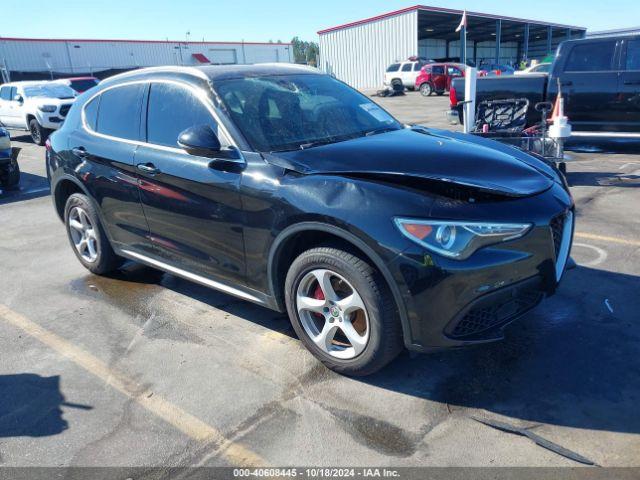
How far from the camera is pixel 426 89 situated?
28938mm

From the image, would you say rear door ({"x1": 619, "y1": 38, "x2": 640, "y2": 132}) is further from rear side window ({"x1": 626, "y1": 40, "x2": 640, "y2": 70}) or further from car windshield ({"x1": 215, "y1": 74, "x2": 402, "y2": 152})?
car windshield ({"x1": 215, "y1": 74, "x2": 402, "y2": 152})

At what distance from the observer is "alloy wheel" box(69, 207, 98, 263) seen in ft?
16.3

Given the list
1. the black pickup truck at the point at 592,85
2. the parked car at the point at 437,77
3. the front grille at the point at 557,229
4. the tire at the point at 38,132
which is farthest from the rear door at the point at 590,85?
the parked car at the point at 437,77

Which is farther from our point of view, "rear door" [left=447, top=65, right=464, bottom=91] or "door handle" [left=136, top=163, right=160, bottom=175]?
"rear door" [left=447, top=65, right=464, bottom=91]

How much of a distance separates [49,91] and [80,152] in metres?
14.1

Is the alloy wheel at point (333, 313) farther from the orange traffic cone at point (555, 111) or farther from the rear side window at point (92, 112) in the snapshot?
the orange traffic cone at point (555, 111)

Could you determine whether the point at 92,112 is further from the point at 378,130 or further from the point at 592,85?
the point at 592,85

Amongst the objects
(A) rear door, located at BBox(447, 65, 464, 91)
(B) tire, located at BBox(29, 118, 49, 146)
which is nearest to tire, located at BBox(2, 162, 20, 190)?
(B) tire, located at BBox(29, 118, 49, 146)

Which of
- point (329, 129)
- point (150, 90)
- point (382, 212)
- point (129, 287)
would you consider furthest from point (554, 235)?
point (129, 287)

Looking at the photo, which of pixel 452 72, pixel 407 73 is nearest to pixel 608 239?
pixel 452 72

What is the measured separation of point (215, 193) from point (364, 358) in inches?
55.7

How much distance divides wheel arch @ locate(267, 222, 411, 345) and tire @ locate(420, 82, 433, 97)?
2725 centimetres

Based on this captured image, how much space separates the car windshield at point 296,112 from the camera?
11.6 ft

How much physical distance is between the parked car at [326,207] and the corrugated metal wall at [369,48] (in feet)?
122
